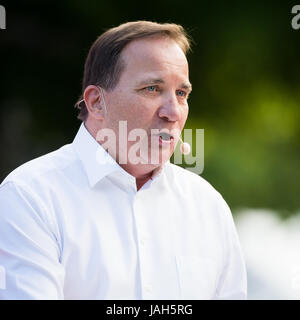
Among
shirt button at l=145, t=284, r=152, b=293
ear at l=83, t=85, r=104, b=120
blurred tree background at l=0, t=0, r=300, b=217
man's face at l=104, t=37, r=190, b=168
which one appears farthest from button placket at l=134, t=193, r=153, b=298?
blurred tree background at l=0, t=0, r=300, b=217

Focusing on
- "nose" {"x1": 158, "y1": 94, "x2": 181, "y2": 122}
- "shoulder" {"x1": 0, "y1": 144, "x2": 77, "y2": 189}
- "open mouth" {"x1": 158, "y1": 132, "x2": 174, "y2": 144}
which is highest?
"nose" {"x1": 158, "y1": 94, "x2": 181, "y2": 122}

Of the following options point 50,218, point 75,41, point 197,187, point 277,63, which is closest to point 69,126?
point 75,41

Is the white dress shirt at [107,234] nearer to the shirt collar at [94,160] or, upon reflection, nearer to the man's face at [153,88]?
the shirt collar at [94,160]

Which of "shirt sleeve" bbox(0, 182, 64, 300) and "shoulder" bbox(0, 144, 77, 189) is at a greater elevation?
"shoulder" bbox(0, 144, 77, 189)

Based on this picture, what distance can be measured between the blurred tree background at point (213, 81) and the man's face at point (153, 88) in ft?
6.91

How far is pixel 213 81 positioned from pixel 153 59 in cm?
269

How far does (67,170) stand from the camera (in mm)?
1525

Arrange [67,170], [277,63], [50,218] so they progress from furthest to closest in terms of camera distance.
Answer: [277,63]
[67,170]
[50,218]

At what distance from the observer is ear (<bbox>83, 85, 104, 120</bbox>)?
1598 mm

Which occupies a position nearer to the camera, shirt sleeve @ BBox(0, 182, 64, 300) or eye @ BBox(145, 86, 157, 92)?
shirt sleeve @ BBox(0, 182, 64, 300)

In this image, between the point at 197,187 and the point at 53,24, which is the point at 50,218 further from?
the point at 53,24

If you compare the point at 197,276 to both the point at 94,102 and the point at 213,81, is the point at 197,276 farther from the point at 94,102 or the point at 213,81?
the point at 213,81

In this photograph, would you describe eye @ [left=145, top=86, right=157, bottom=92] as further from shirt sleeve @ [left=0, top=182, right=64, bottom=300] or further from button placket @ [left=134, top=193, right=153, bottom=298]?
shirt sleeve @ [left=0, top=182, right=64, bottom=300]

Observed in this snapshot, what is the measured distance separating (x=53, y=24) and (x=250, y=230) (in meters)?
1.72
